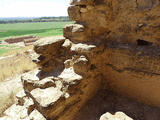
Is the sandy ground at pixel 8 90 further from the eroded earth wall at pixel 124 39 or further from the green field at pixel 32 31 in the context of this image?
the green field at pixel 32 31

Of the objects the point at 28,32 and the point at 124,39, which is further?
the point at 28,32

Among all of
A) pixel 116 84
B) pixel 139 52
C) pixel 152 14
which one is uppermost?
pixel 152 14

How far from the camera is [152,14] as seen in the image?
3.18 metres

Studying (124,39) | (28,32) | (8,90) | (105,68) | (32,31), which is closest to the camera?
(124,39)

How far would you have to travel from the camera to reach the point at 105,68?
13.5ft

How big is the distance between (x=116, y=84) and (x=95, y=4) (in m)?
2.47

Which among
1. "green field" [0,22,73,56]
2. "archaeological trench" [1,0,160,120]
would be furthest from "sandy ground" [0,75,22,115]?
"green field" [0,22,73,56]

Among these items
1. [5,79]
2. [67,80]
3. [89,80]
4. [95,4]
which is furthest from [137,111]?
[5,79]

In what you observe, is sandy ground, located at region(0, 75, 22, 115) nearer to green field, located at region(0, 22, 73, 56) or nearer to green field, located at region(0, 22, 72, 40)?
green field, located at region(0, 22, 73, 56)

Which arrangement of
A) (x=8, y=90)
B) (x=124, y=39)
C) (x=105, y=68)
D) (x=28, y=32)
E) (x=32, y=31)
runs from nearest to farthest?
(x=124, y=39)
(x=105, y=68)
(x=8, y=90)
(x=28, y=32)
(x=32, y=31)

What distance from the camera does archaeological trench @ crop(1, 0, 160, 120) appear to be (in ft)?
10.6

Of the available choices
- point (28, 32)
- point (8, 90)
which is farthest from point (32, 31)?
point (8, 90)

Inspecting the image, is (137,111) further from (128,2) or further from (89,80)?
(128,2)

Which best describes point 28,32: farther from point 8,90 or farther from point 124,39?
point 124,39
